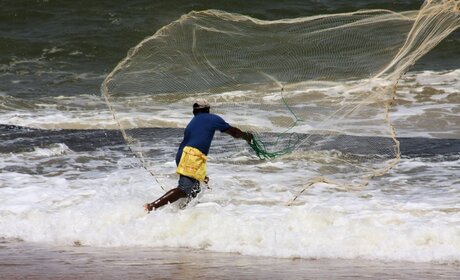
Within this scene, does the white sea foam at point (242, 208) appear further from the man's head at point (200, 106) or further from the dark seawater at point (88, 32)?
the dark seawater at point (88, 32)

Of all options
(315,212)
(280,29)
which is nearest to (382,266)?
(315,212)

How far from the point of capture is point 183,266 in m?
7.62

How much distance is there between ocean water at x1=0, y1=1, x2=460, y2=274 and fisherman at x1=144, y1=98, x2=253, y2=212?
215 millimetres

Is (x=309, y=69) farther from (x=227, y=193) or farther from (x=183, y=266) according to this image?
(x=183, y=266)

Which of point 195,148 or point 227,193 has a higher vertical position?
point 195,148

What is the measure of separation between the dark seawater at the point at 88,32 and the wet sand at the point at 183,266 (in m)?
11.8

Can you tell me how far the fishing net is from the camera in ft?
30.5

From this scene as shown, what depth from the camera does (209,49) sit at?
1035 cm

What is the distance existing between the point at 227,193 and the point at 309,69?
1.59m

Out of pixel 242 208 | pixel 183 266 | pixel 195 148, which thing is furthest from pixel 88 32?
pixel 183 266

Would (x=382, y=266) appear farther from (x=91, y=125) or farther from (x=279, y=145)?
(x=91, y=125)

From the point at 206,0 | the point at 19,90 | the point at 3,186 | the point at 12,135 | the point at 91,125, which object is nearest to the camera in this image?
the point at 3,186

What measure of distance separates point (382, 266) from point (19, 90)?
517 inches

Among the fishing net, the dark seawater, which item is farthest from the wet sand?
the dark seawater
